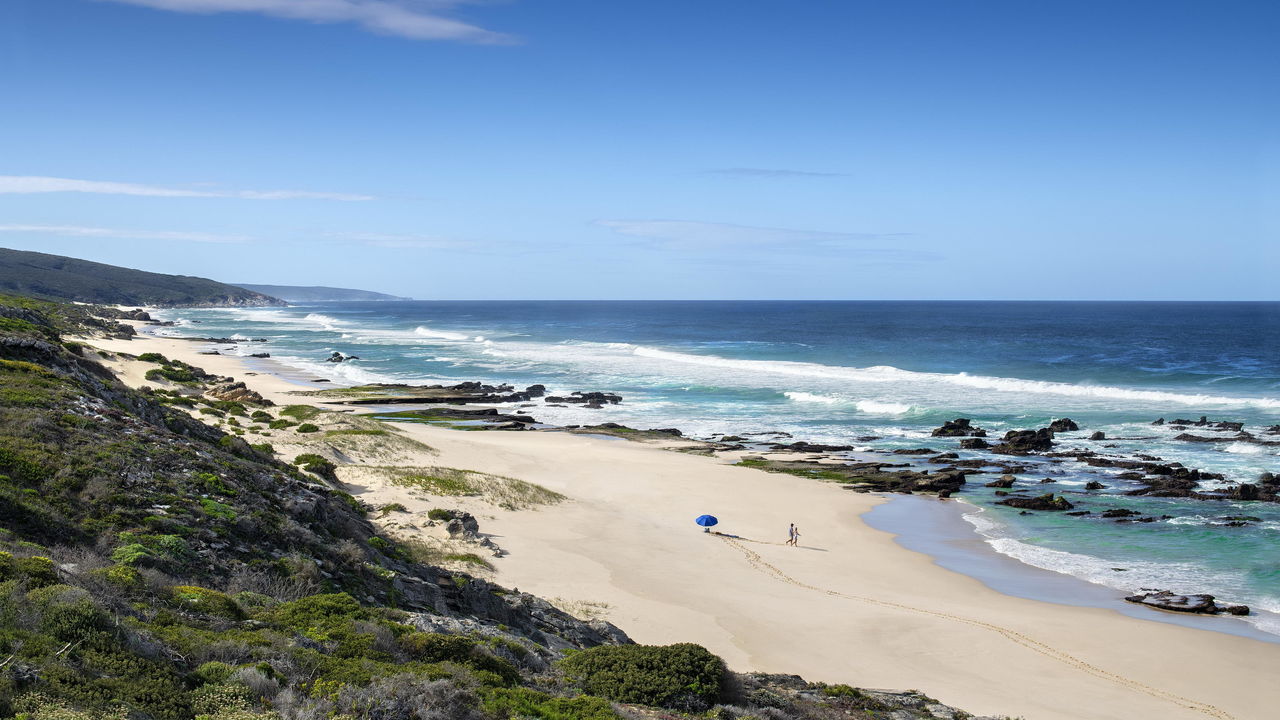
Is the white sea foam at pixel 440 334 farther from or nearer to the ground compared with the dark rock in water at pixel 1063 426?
A: farther from the ground

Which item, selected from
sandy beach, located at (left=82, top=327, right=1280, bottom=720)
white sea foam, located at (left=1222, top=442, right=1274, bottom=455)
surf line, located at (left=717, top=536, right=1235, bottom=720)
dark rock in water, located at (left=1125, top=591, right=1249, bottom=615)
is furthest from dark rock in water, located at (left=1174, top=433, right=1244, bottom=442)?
surf line, located at (left=717, top=536, right=1235, bottom=720)

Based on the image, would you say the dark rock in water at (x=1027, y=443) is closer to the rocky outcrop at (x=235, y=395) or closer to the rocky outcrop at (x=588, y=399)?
the rocky outcrop at (x=588, y=399)

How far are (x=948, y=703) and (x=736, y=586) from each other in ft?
20.4

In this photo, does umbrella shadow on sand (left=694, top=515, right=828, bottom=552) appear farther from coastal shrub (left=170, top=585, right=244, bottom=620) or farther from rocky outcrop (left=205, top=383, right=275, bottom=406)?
rocky outcrop (left=205, top=383, right=275, bottom=406)

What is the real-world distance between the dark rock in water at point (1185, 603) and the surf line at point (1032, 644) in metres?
4.19

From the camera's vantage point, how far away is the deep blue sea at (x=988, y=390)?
883 inches

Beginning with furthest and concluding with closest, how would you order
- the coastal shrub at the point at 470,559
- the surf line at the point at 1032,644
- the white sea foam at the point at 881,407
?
the white sea foam at the point at 881,407, the coastal shrub at the point at 470,559, the surf line at the point at 1032,644

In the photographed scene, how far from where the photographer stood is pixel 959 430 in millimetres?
40688

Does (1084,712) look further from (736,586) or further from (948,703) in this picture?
(736,586)

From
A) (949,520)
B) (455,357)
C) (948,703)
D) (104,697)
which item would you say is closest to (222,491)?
(104,697)

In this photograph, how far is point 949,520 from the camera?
25.8 metres

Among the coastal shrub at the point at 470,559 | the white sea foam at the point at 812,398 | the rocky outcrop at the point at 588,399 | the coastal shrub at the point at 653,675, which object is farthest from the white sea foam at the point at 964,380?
the coastal shrub at the point at 653,675

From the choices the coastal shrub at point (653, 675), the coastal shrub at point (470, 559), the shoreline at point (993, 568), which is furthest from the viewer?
the coastal shrub at point (470, 559)

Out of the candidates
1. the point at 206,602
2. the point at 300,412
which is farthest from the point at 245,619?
the point at 300,412
